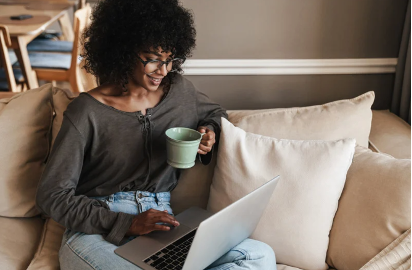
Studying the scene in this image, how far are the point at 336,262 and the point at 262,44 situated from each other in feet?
3.47

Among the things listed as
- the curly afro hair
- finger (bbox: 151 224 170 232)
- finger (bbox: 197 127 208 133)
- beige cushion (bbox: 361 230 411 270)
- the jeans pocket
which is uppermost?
the curly afro hair

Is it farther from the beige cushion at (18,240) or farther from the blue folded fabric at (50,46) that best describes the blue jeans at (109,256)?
the blue folded fabric at (50,46)

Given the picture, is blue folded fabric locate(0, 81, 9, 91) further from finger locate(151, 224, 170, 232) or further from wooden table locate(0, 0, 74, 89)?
finger locate(151, 224, 170, 232)

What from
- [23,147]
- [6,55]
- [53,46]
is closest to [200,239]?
[23,147]

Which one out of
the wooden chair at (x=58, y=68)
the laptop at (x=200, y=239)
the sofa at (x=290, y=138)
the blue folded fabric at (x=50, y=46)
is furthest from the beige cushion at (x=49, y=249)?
the blue folded fabric at (x=50, y=46)

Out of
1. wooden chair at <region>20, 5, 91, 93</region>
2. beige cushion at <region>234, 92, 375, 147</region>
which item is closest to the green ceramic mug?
beige cushion at <region>234, 92, 375, 147</region>

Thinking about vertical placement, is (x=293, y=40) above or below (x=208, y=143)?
above

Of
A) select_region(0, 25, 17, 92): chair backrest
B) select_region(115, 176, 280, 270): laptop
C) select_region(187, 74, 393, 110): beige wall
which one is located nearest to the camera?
select_region(115, 176, 280, 270): laptop

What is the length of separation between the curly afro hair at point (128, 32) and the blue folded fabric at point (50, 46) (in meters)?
2.27

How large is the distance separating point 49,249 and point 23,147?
369 millimetres

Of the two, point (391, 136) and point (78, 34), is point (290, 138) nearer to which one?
point (391, 136)

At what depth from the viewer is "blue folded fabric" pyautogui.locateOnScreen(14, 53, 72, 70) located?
327 centimetres

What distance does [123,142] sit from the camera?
1.45 metres

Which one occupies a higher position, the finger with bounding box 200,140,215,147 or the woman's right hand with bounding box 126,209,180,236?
the finger with bounding box 200,140,215,147
